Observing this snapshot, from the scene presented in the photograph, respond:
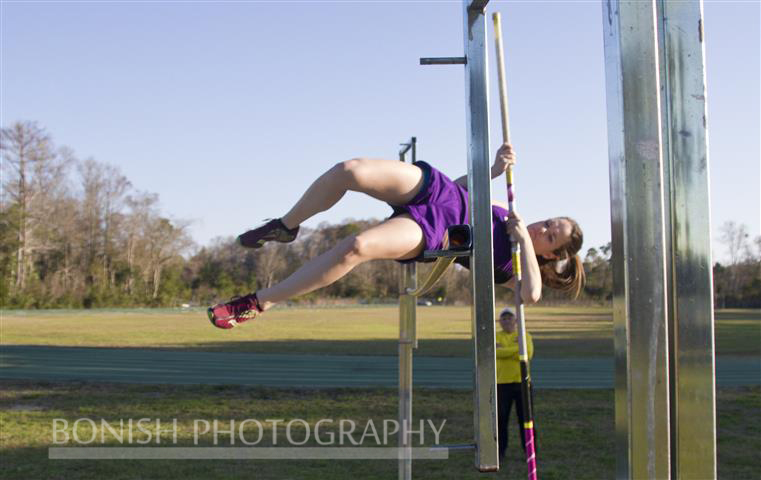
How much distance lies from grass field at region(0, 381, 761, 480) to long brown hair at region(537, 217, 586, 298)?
10.6ft

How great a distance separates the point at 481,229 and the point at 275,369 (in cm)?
1171

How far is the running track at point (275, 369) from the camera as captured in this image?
38.2ft

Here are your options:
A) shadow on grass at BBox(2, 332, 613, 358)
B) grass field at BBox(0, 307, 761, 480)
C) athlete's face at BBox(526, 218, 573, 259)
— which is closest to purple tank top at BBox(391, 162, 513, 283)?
athlete's face at BBox(526, 218, 573, 259)

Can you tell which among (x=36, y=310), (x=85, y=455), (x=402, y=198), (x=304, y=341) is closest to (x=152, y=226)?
(x=36, y=310)

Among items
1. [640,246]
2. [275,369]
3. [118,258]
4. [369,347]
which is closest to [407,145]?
[640,246]

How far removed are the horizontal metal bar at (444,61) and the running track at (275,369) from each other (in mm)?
8922

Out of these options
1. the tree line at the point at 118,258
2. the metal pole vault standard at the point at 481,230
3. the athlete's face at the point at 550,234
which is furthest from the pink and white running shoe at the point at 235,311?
the tree line at the point at 118,258

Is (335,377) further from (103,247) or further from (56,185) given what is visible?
(103,247)

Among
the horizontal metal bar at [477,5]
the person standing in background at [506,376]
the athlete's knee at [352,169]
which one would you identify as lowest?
the person standing in background at [506,376]

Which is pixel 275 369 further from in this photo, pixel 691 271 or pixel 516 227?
pixel 691 271

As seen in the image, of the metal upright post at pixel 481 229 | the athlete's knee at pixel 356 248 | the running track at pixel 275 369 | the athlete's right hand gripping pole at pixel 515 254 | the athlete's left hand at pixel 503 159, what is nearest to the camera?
the metal upright post at pixel 481 229

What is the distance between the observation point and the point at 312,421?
817 centimetres

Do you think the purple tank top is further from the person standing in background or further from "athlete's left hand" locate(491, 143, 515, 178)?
the person standing in background

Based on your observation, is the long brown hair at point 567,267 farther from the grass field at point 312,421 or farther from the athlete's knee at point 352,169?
the grass field at point 312,421
